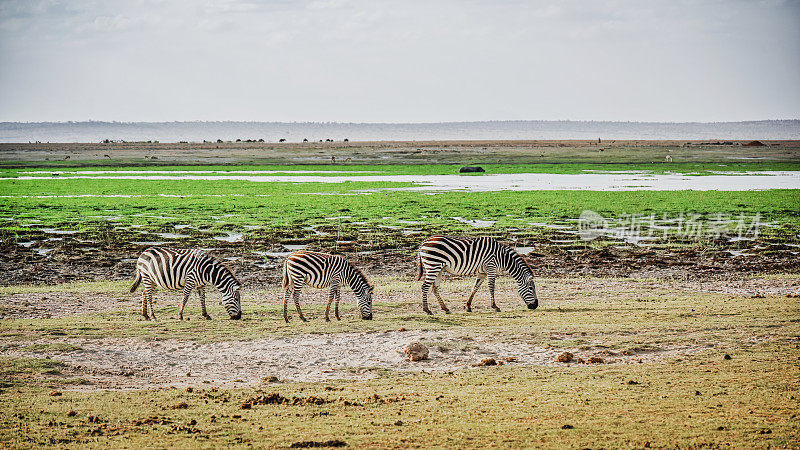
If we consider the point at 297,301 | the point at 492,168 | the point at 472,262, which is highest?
the point at 492,168

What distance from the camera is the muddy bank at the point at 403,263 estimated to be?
22.2m

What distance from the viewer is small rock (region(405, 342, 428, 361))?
41.0ft

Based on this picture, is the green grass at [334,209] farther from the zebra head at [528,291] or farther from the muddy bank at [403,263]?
the zebra head at [528,291]

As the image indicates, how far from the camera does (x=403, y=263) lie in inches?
963

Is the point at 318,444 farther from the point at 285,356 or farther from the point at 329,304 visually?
the point at 329,304

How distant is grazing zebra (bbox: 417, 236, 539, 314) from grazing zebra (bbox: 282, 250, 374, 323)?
5.00 feet

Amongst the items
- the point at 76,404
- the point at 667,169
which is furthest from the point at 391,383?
the point at 667,169

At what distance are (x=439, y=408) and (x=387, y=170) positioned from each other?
71.1 meters

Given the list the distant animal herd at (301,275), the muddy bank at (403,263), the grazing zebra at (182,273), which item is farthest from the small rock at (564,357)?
the muddy bank at (403,263)

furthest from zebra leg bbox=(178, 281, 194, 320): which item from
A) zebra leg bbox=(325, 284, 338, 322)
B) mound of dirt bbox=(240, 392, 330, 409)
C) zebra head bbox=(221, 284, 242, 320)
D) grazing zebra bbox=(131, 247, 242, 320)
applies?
mound of dirt bbox=(240, 392, 330, 409)

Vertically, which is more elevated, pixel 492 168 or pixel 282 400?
pixel 492 168

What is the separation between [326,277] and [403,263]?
8.07m

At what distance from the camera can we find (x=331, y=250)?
27016 millimetres

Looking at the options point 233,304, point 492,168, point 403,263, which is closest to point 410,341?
point 233,304
